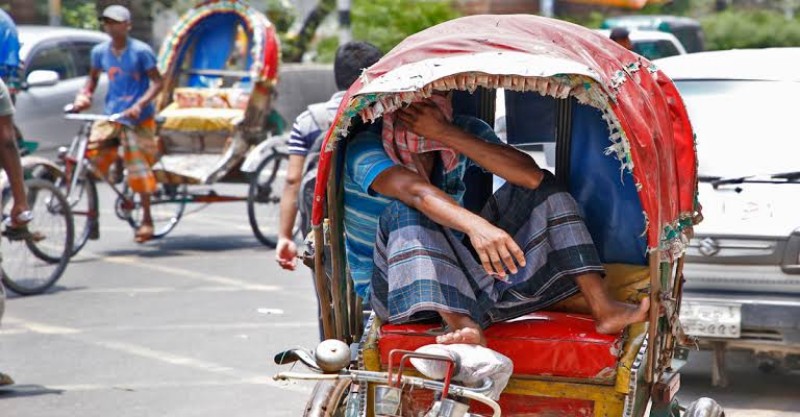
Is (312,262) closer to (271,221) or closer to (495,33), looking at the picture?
(495,33)

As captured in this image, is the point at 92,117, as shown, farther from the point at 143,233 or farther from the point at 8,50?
the point at 8,50

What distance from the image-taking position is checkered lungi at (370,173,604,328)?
4457 millimetres

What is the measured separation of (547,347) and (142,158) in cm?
727

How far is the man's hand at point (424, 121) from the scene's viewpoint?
462 cm

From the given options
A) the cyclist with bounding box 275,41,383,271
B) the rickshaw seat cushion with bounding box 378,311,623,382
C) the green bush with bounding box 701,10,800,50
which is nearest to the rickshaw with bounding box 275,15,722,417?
the rickshaw seat cushion with bounding box 378,311,623,382

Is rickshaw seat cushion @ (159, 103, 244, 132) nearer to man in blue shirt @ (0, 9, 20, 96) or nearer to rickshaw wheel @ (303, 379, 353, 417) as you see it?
man in blue shirt @ (0, 9, 20, 96)

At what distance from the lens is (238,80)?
13016mm

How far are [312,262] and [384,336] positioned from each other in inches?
37.8

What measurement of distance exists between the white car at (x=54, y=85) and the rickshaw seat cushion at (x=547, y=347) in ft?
35.3

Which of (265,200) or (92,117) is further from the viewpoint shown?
(265,200)


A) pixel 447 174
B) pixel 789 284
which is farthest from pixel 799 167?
pixel 447 174

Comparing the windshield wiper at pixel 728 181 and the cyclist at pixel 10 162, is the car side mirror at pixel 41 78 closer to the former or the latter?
the cyclist at pixel 10 162

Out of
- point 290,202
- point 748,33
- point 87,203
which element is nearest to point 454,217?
point 290,202

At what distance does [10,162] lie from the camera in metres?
7.45
